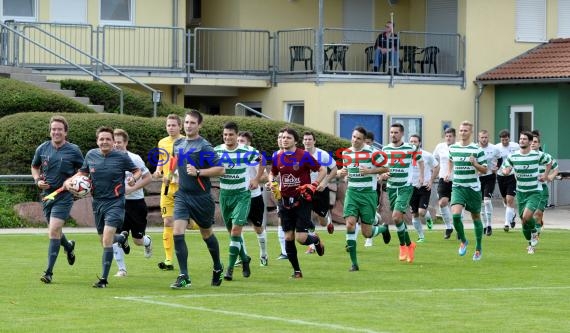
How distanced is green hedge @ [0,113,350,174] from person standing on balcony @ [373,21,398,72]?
7546mm

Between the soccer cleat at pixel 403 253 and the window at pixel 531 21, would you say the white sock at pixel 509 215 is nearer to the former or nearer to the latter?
the soccer cleat at pixel 403 253

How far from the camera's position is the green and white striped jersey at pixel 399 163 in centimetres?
2162

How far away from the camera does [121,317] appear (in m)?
13.5

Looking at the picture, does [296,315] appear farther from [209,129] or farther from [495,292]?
[209,129]

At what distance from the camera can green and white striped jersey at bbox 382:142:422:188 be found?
851 inches

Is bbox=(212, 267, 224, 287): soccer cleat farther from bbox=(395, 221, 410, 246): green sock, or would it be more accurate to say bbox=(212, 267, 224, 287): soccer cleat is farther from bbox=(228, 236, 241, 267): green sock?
bbox=(395, 221, 410, 246): green sock

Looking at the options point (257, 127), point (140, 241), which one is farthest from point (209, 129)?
point (140, 241)

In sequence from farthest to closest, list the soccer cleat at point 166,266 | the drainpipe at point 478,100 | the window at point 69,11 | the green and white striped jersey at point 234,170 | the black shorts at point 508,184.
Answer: the drainpipe at point 478,100 → the window at point 69,11 → the black shorts at point 508,184 → the soccer cleat at point 166,266 → the green and white striped jersey at point 234,170

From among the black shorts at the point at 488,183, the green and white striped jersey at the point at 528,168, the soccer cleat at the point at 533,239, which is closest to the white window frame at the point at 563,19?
the black shorts at the point at 488,183

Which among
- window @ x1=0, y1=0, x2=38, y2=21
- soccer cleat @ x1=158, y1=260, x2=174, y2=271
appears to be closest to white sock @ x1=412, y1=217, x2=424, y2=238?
soccer cleat @ x1=158, y1=260, x2=174, y2=271

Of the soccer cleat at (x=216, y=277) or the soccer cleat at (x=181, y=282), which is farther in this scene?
the soccer cleat at (x=216, y=277)

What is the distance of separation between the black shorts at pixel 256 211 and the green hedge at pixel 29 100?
11291 mm

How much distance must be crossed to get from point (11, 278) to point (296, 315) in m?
5.09

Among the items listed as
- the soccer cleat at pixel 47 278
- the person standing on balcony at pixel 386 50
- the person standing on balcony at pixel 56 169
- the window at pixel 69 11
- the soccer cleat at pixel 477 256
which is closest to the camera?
the soccer cleat at pixel 47 278
